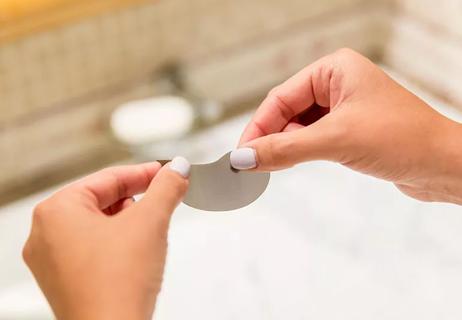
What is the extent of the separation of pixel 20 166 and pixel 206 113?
0.99 feet

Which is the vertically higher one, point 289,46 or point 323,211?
point 289,46

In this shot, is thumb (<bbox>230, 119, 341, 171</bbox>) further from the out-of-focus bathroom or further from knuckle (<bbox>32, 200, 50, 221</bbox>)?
the out-of-focus bathroom

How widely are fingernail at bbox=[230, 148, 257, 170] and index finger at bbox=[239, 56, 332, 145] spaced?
0.26 ft

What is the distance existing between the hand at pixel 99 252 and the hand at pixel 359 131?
0.13m

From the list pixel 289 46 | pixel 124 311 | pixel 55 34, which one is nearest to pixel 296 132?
pixel 124 311

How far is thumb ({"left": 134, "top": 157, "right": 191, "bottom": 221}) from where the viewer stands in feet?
1.85

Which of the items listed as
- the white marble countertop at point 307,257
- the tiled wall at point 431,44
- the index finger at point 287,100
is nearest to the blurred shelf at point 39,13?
the white marble countertop at point 307,257

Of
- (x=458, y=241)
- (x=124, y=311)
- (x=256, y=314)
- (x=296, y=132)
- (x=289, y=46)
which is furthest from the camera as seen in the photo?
(x=289, y=46)

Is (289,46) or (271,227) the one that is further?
(289,46)

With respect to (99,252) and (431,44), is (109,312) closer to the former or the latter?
(99,252)

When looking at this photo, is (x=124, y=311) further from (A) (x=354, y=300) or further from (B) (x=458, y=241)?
(B) (x=458, y=241)

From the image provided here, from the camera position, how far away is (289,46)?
124cm

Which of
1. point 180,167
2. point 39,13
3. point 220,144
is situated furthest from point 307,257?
point 39,13

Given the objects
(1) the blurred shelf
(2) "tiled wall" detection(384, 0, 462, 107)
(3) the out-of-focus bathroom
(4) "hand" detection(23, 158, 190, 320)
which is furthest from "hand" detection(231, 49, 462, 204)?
(2) "tiled wall" detection(384, 0, 462, 107)
